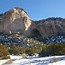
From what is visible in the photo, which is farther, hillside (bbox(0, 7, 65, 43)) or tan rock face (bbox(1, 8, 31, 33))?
tan rock face (bbox(1, 8, 31, 33))

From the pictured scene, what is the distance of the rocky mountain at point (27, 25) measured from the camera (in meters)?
143

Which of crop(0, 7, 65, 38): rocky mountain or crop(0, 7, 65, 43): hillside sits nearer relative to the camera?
crop(0, 7, 65, 43): hillside

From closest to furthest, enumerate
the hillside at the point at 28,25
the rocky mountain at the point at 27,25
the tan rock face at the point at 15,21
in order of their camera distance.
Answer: the hillside at the point at 28,25 → the rocky mountain at the point at 27,25 → the tan rock face at the point at 15,21

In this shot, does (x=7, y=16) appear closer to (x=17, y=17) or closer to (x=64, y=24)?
(x=17, y=17)

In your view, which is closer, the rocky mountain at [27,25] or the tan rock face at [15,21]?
the rocky mountain at [27,25]

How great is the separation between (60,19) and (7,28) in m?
32.1

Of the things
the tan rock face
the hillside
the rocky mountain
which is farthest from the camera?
the tan rock face

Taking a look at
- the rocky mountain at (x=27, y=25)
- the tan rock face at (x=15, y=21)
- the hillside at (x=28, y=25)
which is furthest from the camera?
the tan rock face at (x=15, y=21)

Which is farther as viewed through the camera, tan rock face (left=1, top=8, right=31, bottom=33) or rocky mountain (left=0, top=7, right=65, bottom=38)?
tan rock face (left=1, top=8, right=31, bottom=33)

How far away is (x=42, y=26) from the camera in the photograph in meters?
144

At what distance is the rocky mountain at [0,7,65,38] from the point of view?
470 ft

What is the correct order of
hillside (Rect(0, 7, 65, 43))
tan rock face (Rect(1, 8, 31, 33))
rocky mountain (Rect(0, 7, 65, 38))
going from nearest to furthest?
1. hillside (Rect(0, 7, 65, 43))
2. rocky mountain (Rect(0, 7, 65, 38))
3. tan rock face (Rect(1, 8, 31, 33))

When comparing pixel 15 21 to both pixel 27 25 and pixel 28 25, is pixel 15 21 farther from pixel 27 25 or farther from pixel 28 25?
Result: pixel 28 25

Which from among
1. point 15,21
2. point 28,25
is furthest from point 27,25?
point 15,21
